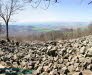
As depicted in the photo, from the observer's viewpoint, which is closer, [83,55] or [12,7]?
[83,55]

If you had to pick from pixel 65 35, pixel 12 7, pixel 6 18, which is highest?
pixel 12 7

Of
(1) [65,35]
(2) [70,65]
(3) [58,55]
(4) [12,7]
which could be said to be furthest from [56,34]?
(2) [70,65]

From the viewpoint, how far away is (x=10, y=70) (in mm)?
6227

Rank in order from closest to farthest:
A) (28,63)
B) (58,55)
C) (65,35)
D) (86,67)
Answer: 1. (86,67)
2. (28,63)
3. (58,55)
4. (65,35)

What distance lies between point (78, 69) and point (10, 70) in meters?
2.39

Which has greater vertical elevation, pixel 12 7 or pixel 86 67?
pixel 12 7

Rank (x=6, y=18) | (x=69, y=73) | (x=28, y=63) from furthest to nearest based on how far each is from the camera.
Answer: (x=6, y=18)
(x=28, y=63)
(x=69, y=73)

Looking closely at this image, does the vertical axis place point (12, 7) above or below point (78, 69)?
above

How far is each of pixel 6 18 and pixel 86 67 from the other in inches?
565

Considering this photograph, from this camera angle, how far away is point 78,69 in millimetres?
6414

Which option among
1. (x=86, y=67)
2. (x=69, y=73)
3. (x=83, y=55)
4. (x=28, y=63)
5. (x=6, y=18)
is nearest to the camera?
(x=69, y=73)

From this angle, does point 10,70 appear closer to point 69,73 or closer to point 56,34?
point 69,73

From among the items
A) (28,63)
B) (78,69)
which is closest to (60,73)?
(78,69)

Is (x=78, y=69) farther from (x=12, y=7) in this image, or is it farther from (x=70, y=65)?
(x=12, y=7)
